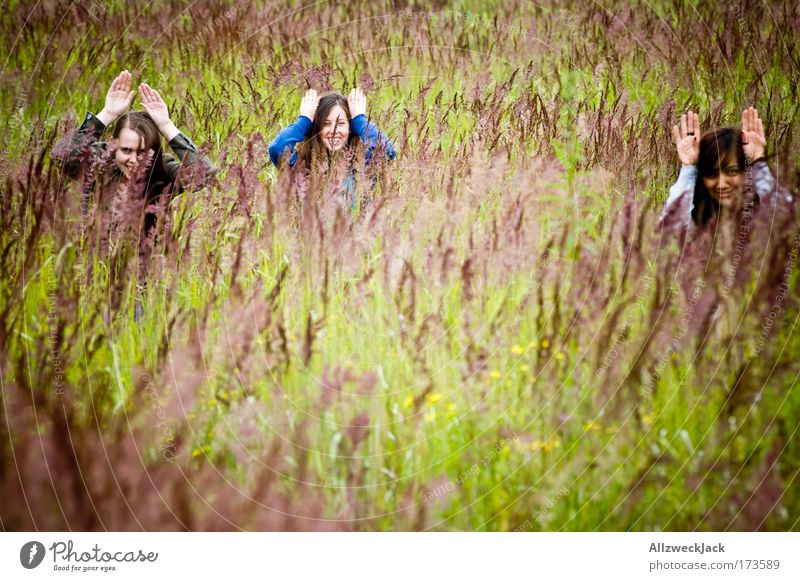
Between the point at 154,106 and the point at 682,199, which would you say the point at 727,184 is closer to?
the point at 682,199

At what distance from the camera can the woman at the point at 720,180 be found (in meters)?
3.37

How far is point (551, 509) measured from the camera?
9.26ft

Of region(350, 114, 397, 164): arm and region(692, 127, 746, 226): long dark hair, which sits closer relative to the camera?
region(692, 127, 746, 226): long dark hair

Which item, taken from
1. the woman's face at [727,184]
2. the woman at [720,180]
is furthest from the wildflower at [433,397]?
the woman's face at [727,184]

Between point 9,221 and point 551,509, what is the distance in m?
2.44

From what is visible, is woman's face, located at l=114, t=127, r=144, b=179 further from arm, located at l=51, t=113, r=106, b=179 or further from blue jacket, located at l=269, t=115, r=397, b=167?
→ blue jacket, located at l=269, t=115, r=397, b=167

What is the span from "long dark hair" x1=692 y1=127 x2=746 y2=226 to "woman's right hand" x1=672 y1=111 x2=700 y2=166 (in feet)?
0.14

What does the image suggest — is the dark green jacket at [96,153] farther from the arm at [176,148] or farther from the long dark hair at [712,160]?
the long dark hair at [712,160]

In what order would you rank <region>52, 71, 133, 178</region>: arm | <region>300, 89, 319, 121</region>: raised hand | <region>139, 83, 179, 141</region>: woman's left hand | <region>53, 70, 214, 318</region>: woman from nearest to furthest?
1. <region>53, 70, 214, 318</region>: woman
2. <region>52, 71, 133, 178</region>: arm
3. <region>139, 83, 179, 141</region>: woman's left hand
4. <region>300, 89, 319, 121</region>: raised hand

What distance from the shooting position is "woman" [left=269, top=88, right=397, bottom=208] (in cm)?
369

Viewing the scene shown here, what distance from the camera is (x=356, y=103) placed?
388cm

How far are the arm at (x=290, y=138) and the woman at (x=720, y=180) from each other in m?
1.65

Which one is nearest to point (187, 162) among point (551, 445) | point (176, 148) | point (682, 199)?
point (176, 148)

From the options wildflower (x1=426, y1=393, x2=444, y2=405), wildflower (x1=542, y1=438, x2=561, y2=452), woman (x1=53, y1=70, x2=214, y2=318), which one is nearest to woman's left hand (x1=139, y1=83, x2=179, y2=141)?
woman (x1=53, y1=70, x2=214, y2=318)
